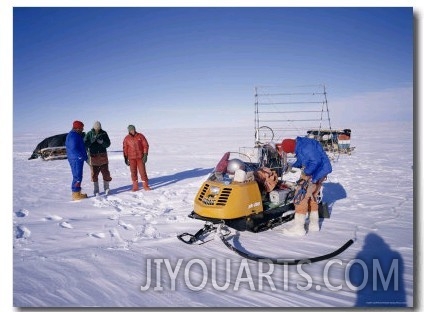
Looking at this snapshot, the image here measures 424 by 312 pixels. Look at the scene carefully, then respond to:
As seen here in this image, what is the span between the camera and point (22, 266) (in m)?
3.27

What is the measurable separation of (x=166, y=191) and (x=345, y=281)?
3.93 m

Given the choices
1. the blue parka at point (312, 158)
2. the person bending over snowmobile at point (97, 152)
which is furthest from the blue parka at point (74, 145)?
the blue parka at point (312, 158)

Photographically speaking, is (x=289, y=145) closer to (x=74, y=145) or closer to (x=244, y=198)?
(x=244, y=198)

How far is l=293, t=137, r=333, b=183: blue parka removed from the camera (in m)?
3.82

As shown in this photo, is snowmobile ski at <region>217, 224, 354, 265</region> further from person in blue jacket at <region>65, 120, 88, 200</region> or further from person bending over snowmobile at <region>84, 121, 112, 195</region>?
person bending over snowmobile at <region>84, 121, 112, 195</region>

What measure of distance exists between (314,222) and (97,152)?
401 cm

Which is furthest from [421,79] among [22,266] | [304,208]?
[22,266]

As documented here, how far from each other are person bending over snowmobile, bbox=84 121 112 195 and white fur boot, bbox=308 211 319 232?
3.66 m

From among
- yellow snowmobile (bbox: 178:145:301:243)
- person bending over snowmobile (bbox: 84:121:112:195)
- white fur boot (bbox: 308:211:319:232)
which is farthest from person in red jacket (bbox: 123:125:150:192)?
white fur boot (bbox: 308:211:319:232)

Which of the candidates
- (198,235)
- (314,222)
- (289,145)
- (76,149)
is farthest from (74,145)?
(314,222)

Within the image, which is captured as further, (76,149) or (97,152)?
(97,152)

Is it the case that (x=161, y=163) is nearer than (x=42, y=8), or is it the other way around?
(x=42, y=8)

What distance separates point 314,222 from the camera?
4.04 metres

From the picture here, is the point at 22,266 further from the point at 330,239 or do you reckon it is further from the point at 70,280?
the point at 330,239
